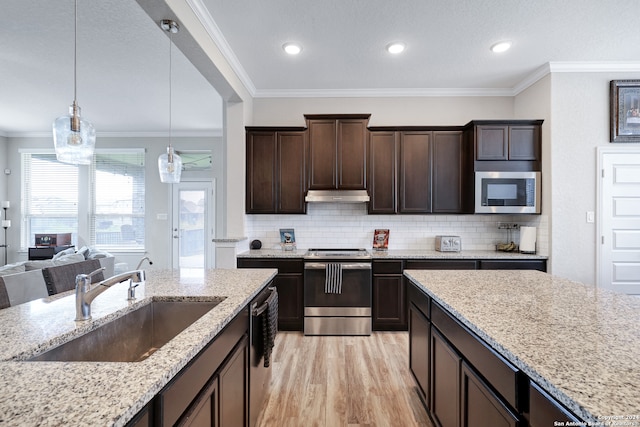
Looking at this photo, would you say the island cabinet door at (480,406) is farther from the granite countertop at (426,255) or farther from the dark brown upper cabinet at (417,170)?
the dark brown upper cabinet at (417,170)

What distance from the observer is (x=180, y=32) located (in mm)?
2250

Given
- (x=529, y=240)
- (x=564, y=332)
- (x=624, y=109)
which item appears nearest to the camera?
(x=564, y=332)

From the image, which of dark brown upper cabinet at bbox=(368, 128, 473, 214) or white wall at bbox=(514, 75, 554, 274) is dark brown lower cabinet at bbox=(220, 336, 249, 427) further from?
white wall at bbox=(514, 75, 554, 274)

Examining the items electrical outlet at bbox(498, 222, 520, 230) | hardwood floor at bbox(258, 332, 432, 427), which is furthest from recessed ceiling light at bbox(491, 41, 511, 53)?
hardwood floor at bbox(258, 332, 432, 427)

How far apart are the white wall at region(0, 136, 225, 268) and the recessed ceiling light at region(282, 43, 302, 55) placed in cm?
357

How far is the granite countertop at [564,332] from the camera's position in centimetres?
72

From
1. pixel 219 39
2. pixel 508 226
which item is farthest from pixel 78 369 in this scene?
pixel 508 226

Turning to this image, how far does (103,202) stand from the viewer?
6070 mm

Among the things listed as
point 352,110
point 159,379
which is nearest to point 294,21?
point 352,110

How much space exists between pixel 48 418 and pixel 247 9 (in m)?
2.75

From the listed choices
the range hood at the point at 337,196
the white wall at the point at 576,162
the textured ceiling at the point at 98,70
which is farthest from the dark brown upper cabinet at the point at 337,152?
the white wall at the point at 576,162

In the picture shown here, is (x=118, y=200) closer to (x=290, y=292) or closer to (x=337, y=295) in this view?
(x=290, y=292)

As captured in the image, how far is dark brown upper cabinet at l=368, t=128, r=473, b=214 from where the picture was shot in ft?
12.3

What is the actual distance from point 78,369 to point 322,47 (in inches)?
122
